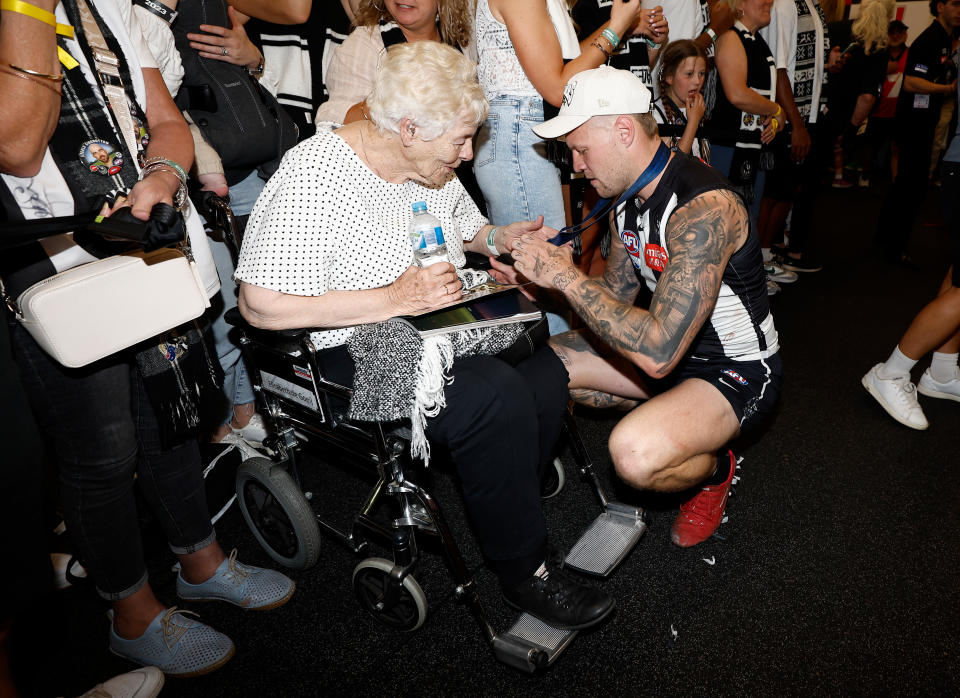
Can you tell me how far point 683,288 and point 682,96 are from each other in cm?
184

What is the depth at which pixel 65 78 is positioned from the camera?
1212 millimetres

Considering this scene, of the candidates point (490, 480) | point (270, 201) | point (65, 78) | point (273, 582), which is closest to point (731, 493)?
point (490, 480)

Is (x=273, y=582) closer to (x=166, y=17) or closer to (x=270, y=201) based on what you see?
(x=270, y=201)

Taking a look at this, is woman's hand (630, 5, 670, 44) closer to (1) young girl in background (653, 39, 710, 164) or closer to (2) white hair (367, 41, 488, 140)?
(1) young girl in background (653, 39, 710, 164)

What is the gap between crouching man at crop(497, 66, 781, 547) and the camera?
5.16ft

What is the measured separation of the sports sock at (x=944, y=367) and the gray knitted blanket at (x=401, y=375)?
93.8 inches

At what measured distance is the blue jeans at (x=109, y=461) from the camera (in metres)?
1.27

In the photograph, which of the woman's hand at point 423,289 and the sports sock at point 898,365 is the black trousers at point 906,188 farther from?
the woman's hand at point 423,289

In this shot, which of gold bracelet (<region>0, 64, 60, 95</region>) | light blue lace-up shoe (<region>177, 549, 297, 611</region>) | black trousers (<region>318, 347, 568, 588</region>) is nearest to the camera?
gold bracelet (<region>0, 64, 60, 95</region>)

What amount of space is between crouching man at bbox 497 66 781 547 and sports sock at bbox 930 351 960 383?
→ 1358mm

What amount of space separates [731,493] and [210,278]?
183cm

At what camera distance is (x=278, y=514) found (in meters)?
1.87

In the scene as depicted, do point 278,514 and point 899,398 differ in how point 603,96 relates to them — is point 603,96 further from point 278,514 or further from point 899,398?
point 899,398

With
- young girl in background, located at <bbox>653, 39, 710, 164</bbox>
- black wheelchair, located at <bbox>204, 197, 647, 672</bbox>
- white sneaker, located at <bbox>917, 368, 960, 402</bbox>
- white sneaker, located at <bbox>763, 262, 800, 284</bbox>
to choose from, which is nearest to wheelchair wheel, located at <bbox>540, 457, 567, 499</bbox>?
black wheelchair, located at <bbox>204, 197, 647, 672</bbox>
